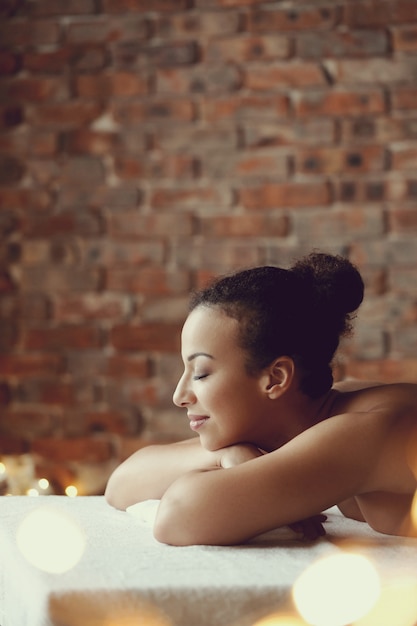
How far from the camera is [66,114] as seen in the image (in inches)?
88.3

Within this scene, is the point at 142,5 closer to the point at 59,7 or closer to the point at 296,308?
the point at 59,7

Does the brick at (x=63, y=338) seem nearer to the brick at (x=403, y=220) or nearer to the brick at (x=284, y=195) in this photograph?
the brick at (x=284, y=195)

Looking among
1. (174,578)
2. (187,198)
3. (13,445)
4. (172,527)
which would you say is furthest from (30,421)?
(174,578)

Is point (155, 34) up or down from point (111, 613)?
up

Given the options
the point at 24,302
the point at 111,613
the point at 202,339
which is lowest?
the point at 24,302

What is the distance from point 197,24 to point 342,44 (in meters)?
0.39

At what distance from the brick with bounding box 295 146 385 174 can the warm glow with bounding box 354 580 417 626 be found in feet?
4.95

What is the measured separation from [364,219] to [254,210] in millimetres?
287

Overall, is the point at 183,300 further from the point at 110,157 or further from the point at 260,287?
the point at 260,287

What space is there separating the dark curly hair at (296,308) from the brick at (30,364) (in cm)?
119

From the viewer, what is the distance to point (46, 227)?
7.32 feet

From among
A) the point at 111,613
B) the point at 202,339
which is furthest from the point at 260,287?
the point at 111,613

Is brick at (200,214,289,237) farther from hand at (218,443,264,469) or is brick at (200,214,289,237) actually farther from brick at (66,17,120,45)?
hand at (218,443,264,469)

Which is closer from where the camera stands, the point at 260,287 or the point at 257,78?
the point at 260,287
